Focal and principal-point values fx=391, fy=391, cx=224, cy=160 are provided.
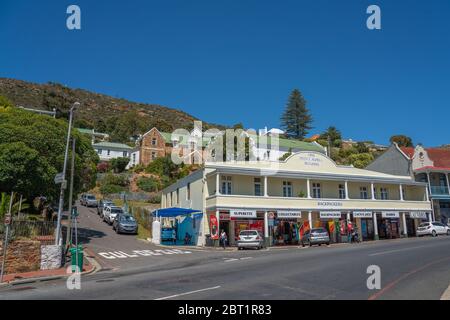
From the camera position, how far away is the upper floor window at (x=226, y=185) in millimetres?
34031

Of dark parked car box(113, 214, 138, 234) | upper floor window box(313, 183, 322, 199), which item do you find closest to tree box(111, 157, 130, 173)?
dark parked car box(113, 214, 138, 234)

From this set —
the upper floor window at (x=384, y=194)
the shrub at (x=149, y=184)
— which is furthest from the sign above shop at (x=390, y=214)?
the shrub at (x=149, y=184)

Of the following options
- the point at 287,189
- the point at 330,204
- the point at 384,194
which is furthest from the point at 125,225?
the point at 384,194

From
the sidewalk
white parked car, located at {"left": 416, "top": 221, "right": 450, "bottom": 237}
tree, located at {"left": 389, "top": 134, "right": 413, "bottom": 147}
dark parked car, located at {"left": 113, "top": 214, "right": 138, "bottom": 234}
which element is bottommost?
the sidewalk

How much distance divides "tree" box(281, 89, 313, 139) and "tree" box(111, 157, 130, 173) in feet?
186

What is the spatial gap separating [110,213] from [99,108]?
124 metres

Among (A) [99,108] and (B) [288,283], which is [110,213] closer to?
(B) [288,283]

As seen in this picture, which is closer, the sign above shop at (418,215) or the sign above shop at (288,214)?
the sign above shop at (288,214)

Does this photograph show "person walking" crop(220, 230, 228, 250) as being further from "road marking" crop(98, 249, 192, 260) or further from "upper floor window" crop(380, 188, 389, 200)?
"upper floor window" crop(380, 188, 389, 200)

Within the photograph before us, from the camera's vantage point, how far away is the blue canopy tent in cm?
3416

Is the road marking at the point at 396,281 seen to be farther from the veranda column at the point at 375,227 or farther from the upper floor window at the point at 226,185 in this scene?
the veranda column at the point at 375,227

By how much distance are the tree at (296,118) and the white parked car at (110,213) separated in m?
81.4

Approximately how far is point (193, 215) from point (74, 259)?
1734 centimetres
